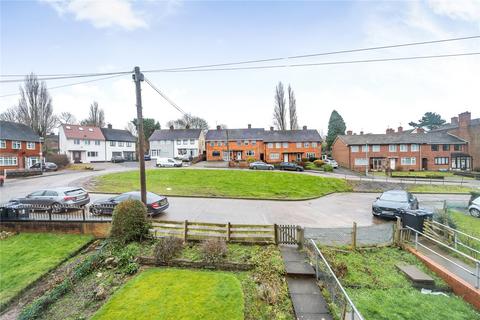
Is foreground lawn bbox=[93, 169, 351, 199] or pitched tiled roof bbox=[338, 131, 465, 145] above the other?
pitched tiled roof bbox=[338, 131, 465, 145]

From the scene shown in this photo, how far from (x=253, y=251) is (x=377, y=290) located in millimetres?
4517

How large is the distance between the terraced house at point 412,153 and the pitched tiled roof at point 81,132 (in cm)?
5399

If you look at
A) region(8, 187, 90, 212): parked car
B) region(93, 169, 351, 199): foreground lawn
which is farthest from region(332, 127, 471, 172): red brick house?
region(8, 187, 90, 212): parked car

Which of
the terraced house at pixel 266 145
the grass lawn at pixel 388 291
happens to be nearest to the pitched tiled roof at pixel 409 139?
the terraced house at pixel 266 145

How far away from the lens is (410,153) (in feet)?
143

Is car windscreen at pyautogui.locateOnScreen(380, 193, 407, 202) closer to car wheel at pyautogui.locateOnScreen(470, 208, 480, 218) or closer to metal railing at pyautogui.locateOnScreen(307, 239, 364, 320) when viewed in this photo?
car wheel at pyautogui.locateOnScreen(470, 208, 480, 218)

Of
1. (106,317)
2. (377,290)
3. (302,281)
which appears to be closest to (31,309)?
(106,317)

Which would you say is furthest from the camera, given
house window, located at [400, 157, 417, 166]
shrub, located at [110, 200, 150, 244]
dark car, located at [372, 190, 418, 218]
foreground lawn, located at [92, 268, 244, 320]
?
house window, located at [400, 157, 417, 166]

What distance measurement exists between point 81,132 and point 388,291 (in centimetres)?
5769

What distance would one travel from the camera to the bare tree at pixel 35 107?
1781 inches

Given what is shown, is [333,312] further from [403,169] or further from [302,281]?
[403,169]

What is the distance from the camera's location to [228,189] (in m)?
23.6

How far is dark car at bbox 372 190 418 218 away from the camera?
14008 mm

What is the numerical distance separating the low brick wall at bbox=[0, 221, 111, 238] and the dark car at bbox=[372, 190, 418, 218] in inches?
636
